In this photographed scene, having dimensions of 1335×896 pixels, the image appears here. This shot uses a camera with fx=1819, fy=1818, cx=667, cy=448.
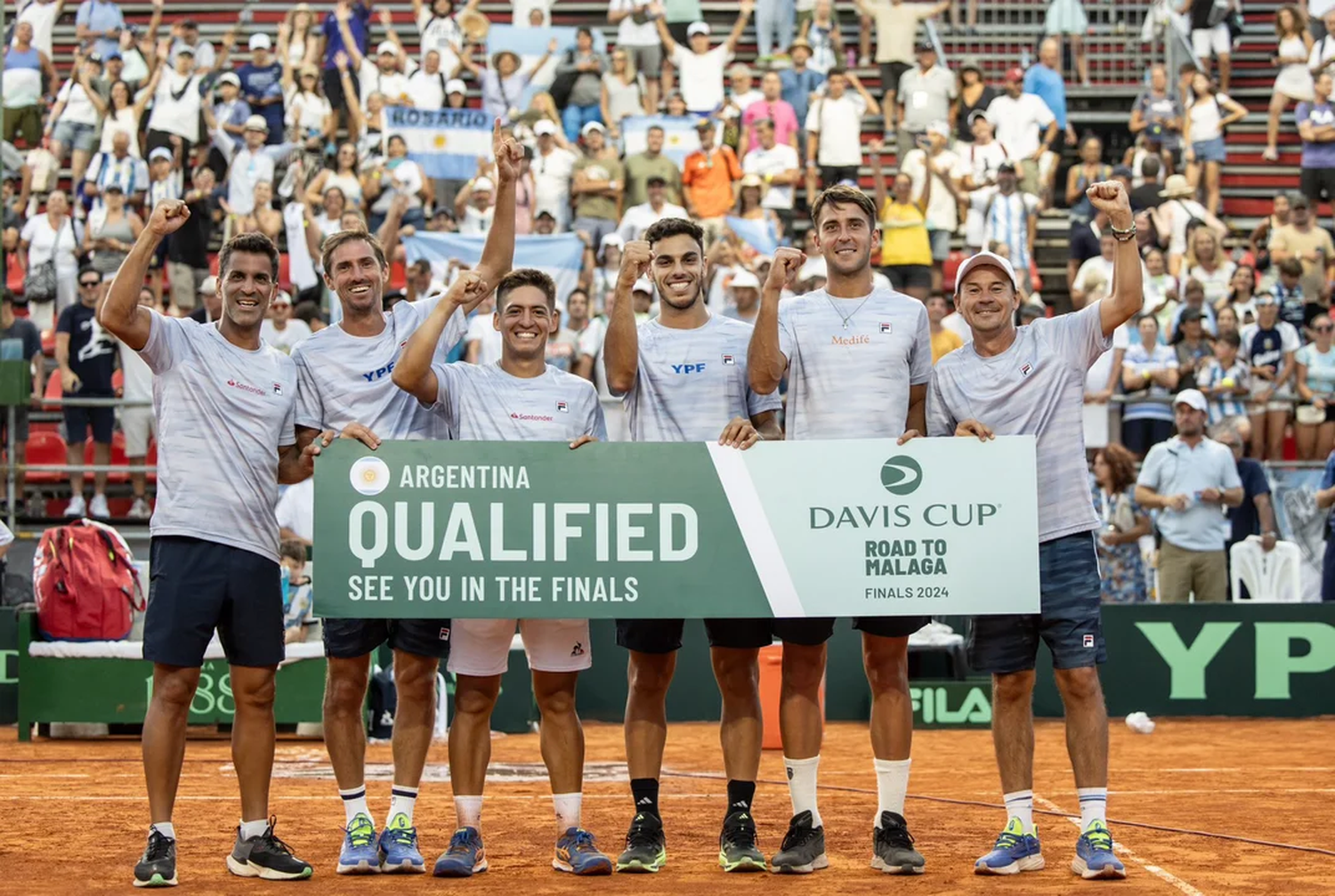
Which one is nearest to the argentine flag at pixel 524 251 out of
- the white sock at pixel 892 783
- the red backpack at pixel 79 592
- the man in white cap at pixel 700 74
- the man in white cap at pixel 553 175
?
the man in white cap at pixel 553 175

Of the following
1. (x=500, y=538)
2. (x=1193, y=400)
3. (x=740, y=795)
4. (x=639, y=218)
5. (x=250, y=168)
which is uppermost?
(x=250, y=168)

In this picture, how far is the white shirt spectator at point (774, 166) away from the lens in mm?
19562

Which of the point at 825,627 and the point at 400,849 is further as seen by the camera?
the point at 825,627

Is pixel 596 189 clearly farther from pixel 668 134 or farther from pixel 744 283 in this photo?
pixel 744 283

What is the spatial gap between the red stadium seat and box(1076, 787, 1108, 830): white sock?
41.8 feet

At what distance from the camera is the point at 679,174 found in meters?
19.5

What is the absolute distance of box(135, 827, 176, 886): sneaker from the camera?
668 centimetres

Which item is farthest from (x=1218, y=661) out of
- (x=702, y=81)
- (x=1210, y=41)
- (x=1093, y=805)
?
(x=1210, y=41)

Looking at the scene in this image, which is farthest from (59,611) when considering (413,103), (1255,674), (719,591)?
(413,103)

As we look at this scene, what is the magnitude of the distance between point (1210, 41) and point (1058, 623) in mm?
18858

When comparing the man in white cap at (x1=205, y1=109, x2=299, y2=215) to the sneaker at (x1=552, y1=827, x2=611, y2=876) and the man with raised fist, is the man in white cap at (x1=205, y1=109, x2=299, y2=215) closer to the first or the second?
the man with raised fist

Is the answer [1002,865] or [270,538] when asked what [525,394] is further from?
[1002,865]

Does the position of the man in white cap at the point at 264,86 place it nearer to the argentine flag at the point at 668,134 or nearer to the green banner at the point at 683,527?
the argentine flag at the point at 668,134

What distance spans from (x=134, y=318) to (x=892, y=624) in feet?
10.3
